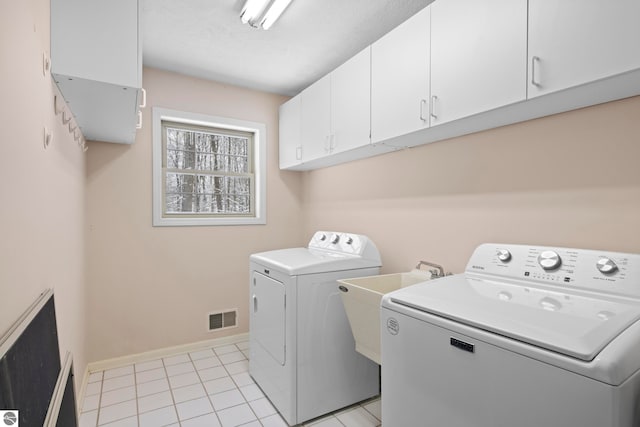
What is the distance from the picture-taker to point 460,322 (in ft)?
3.55

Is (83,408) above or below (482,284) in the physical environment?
below

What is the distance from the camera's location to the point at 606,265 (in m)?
1.21

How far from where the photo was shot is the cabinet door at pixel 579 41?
107 centimetres

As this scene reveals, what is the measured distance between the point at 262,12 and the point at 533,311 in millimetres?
2084

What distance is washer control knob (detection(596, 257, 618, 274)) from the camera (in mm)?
1194

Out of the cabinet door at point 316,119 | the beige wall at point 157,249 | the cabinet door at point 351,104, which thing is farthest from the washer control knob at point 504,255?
the beige wall at point 157,249

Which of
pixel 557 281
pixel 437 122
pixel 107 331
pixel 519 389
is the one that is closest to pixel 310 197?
pixel 437 122

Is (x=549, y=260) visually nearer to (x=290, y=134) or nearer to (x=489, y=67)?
(x=489, y=67)

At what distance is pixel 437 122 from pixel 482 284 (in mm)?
830

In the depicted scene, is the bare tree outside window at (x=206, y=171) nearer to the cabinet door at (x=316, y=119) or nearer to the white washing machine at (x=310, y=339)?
the cabinet door at (x=316, y=119)

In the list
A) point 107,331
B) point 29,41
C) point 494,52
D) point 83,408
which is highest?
point 494,52

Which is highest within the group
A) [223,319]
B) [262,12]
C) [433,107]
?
[262,12]

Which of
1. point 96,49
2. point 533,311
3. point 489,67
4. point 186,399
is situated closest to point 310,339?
point 186,399

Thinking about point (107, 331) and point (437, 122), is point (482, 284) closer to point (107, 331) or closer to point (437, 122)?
point (437, 122)
